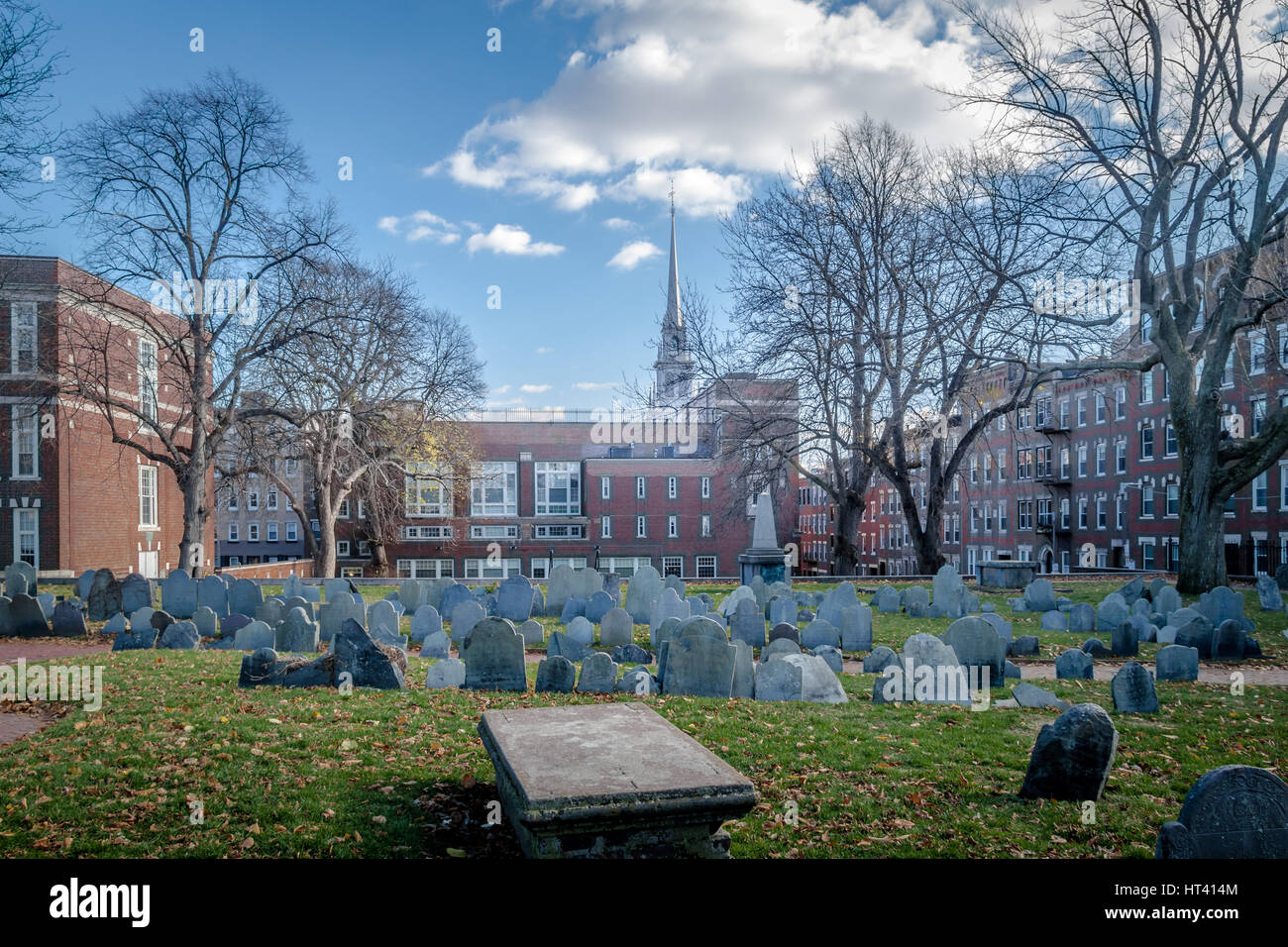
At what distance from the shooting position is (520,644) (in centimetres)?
962

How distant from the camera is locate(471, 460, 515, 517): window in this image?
161 ft

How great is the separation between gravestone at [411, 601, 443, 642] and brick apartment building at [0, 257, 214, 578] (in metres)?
12.9

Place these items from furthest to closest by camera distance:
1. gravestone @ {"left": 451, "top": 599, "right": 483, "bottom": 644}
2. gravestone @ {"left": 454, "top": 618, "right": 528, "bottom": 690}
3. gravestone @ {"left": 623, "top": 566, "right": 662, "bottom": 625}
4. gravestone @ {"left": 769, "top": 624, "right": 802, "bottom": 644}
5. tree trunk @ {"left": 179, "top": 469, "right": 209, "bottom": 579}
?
1. tree trunk @ {"left": 179, "top": 469, "right": 209, "bottom": 579}
2. gravestone @ {"left": 623, "top": 566, "right": 662, "bottom": 625}
3. gravestone @ {"left": 451, "top": 599, "right": 483, "bottom": 644}
4. gravestone @ {"left": 769, "top": 624, "right": 802, "bottom": 644}
5. gravestone @ {"left": 454, "top": 618, "right": 528, "bottom": 690}

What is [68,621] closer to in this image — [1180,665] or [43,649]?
[43,649]

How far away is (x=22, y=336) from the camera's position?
970 inches

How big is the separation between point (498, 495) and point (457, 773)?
146 ft

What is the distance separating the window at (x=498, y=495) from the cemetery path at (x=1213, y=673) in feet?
127

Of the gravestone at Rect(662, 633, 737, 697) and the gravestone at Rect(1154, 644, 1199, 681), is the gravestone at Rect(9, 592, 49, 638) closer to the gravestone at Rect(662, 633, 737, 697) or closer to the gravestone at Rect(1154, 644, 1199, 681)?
the gravestone at Rect(662, 633, 737, 697)

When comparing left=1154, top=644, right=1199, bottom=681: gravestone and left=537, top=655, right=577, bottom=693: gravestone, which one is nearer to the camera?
left=537, top=655, right=577, bottom=693: gravestone

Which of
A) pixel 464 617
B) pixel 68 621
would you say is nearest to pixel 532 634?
pixel 464 617

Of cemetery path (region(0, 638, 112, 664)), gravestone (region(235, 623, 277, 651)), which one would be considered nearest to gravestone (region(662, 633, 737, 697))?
gravestone (region(235, 623, 277, 651))

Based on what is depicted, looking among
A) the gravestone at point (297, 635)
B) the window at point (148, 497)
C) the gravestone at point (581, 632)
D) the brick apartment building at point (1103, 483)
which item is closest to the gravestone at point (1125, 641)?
the gravestone at point (581, 632)

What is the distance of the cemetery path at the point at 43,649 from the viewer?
11.7 meters
